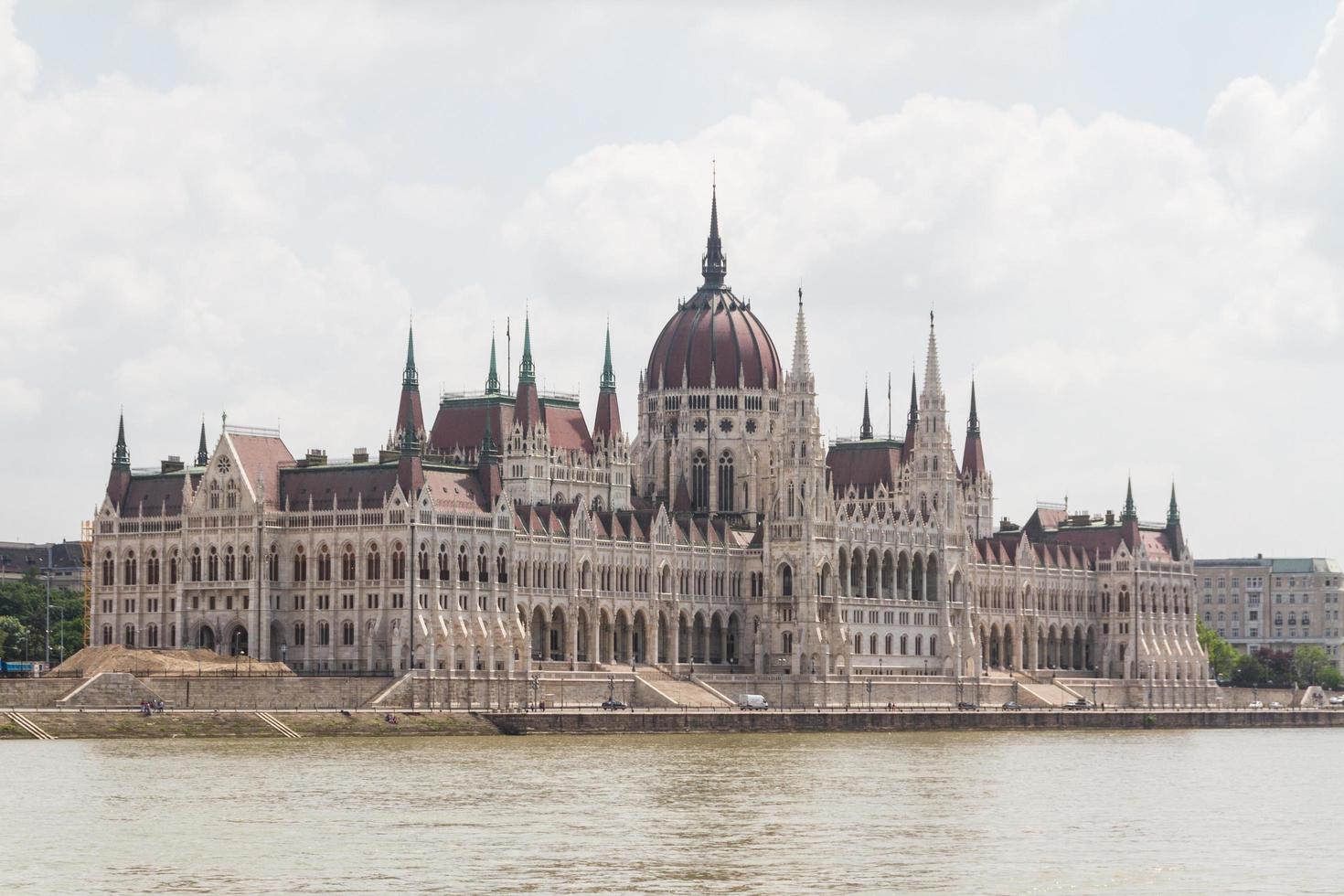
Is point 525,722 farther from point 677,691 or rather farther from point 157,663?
point 677,691

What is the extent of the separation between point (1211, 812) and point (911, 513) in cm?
10128

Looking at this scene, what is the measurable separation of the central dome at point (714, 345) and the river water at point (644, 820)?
65930mm

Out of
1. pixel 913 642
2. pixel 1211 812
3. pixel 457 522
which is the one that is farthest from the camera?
pixel 913 642

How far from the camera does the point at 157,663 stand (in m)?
142

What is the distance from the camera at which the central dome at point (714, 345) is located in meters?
192

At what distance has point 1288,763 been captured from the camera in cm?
12825

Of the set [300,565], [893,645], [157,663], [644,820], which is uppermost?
[300,565]

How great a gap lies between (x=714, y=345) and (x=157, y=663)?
60984mm

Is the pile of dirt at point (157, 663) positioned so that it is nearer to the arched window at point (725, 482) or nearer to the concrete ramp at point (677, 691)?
the concrete ramp at point (677, 691)

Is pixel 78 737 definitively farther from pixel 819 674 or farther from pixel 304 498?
pixel 819 674

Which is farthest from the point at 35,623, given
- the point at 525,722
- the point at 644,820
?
the point at 644,820

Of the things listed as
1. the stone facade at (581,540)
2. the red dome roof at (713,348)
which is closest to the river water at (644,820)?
the stone facade at (581,540)

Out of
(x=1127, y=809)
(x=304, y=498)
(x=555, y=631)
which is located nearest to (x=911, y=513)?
(x=555, y=631)

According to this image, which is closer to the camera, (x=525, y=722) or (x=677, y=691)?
(x=525, y=722)
